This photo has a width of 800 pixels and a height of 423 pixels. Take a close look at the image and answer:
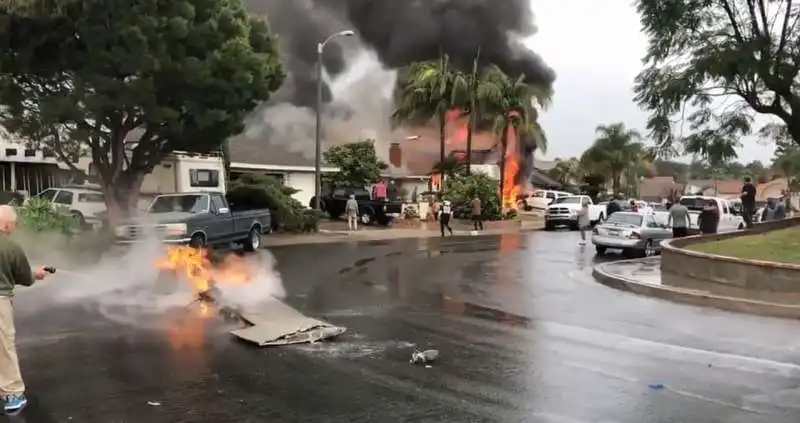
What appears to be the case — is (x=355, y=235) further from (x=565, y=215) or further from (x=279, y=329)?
(x=279, y=329)

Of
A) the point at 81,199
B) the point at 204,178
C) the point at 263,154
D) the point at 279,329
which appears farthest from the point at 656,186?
the point at 279,329

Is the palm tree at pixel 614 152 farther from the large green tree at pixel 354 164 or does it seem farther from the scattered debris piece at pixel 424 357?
Answer: the scattered debris piece at pixel 424 357

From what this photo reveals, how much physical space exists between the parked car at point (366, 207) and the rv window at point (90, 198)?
1265cm

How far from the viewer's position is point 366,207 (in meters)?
34.8

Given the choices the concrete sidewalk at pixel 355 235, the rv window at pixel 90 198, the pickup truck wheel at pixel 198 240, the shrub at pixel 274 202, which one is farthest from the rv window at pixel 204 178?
the pickup truck wheel at pixel 198 240

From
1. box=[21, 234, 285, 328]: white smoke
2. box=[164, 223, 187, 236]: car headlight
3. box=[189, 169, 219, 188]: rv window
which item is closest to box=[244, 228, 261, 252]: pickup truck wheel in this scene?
box=[164, 223, 187, 236]: car headlight

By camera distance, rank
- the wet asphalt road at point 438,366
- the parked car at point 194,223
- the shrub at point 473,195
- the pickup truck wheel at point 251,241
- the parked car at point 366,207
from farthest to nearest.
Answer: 1. the shrub at point 473,195
2. the parked car at point 366,207
3. the pickup truck wheel at point 251,241
4. the parked car at point 194,223
5. the wet asphalt road at point 438,366

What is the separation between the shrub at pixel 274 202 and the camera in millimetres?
27781

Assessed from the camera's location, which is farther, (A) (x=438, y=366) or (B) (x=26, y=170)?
(B) (x=26, y=170)

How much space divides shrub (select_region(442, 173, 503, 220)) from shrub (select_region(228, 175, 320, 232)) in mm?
11748

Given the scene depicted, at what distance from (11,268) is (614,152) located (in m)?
74.0

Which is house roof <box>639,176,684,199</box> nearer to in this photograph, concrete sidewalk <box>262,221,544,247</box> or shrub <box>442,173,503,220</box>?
shrub <box>442,173,503,220</box>

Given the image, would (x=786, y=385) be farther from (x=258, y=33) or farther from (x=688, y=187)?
(x=688, y=187)

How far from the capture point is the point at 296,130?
5119 cm
